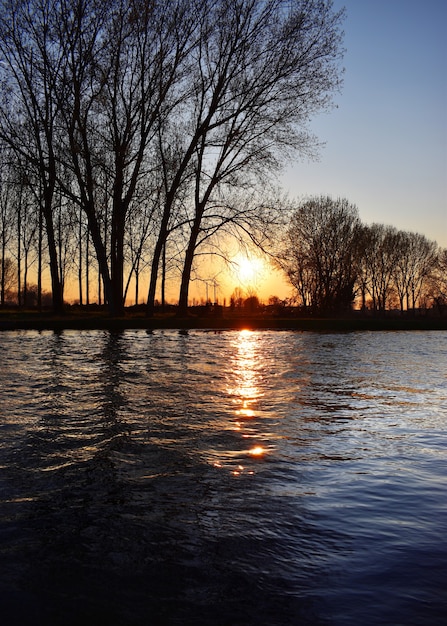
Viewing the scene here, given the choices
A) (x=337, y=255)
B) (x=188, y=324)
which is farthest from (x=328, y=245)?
(x=188, y=324)

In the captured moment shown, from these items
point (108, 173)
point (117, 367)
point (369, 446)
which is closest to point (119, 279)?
point (108, 173)

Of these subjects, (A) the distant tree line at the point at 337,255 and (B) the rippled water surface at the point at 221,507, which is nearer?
(B) the rippled water surface at the point at 221,507

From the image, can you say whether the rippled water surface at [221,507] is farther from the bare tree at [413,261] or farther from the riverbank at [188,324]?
the bare tree at [413,261]

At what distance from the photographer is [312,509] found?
137 inches

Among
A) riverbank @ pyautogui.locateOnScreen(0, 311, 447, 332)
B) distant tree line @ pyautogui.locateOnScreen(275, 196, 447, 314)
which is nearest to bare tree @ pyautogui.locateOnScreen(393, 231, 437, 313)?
distant tree line @ pyautogui.locateOnScreen(275, 196, 447, 314)

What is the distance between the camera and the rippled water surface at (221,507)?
2.47 m

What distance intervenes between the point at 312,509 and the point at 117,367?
7.48 metres

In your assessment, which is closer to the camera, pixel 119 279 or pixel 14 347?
pixel 14 347

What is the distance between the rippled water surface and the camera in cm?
247

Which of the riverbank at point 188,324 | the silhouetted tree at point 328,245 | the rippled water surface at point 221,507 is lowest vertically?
the rippled water surface at point 221,507

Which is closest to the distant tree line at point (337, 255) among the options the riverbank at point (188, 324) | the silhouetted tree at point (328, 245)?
the silhouetted tree at point (328, 245)

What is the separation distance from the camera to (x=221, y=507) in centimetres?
351

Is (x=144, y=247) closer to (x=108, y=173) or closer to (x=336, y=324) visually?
(x=108, y=173)

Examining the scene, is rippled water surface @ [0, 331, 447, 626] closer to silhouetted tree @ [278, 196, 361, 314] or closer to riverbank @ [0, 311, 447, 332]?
riverbank @ [0, 311, 447, 332]
